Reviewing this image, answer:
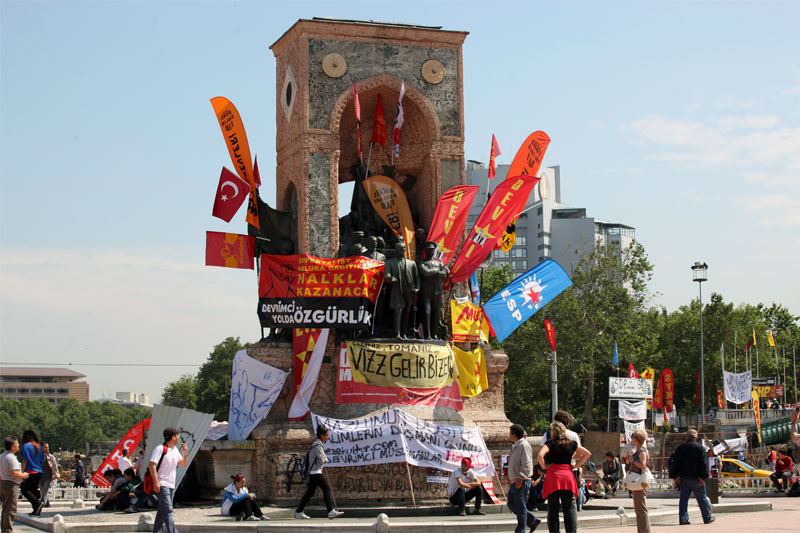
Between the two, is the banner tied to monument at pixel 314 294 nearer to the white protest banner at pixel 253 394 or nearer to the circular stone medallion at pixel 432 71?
the white protest banner at pixel 253 394

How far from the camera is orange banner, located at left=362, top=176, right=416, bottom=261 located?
921 inches

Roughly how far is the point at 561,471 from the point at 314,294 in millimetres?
9173

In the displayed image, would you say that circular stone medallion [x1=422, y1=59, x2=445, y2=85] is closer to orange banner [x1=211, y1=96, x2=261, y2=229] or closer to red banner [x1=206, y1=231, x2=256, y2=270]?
orange banner [x1=211, y1=96, x2=261, y2=229]

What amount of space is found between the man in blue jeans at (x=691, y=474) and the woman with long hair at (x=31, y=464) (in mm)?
10270

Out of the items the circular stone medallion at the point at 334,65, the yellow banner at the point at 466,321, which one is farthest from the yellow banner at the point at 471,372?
the circular stone medallion at the point at 334,65

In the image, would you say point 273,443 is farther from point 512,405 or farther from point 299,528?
point 512,405

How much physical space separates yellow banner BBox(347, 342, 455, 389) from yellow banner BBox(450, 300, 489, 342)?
4.28ft

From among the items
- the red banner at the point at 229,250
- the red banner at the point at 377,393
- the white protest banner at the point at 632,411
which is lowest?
the white protest banner at the point at 632,411

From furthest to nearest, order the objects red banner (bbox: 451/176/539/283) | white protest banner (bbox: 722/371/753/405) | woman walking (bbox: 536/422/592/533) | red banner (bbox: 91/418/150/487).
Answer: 1. white protest banner (bbox: 722/371/753/405)
2. red banner (bbox: 91/418/150/487)
3. red banner (bbox: 451/176/539/283)
4. woman walking (bbox: 536/422/592/533)

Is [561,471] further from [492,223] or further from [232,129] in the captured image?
[232,129]

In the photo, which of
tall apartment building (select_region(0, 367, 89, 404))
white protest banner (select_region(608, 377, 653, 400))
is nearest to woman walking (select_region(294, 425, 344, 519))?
white protest banner (select_region(608, 377, 653, 400))

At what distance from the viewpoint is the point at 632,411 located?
29.1 m

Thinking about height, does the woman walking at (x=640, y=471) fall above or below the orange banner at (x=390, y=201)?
below

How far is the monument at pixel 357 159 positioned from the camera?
20.9 metres
